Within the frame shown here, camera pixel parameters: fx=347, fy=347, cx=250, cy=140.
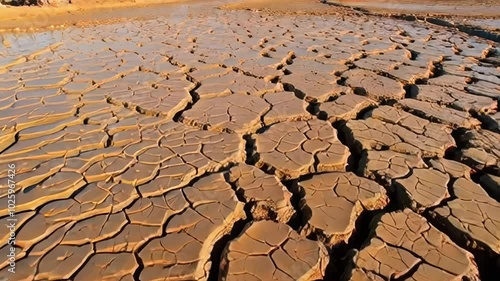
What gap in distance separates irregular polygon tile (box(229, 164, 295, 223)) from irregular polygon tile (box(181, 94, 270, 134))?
0.62 meters

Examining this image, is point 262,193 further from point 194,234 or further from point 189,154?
point 189,154

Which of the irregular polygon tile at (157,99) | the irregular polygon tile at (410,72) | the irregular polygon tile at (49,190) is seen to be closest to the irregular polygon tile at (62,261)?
the irregular polygon tile at (49,190)

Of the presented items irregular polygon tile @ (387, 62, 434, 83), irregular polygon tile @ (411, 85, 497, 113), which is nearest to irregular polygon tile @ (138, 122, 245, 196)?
irregular polygon tile @ (411, 85, 497, 113)

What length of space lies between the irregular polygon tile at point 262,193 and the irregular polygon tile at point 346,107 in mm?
1051

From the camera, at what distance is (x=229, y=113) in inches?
116

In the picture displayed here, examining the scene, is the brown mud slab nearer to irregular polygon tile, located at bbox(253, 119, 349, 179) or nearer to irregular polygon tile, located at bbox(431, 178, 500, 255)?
irregular polygon tile, located at bbox(253, 119, 349, 179)

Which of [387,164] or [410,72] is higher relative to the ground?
[387,164]

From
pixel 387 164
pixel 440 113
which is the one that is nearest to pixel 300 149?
pixel 387 164

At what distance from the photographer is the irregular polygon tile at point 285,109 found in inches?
114

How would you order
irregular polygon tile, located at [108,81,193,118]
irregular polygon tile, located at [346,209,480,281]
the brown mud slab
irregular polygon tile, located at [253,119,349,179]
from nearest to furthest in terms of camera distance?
irregular polygon tile, located at [346,209,480,281] → irregular polygon tile, located at [253,119,349,179] → irregular polygon tile, located at [108,81,193,118] → the brown mud slab

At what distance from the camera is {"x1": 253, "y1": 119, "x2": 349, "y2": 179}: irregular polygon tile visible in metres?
2.23

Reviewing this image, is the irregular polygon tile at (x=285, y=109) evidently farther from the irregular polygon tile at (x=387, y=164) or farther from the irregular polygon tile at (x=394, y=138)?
the irregular polygon tile at (x=387, y=164)

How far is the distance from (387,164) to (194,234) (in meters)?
1.29
